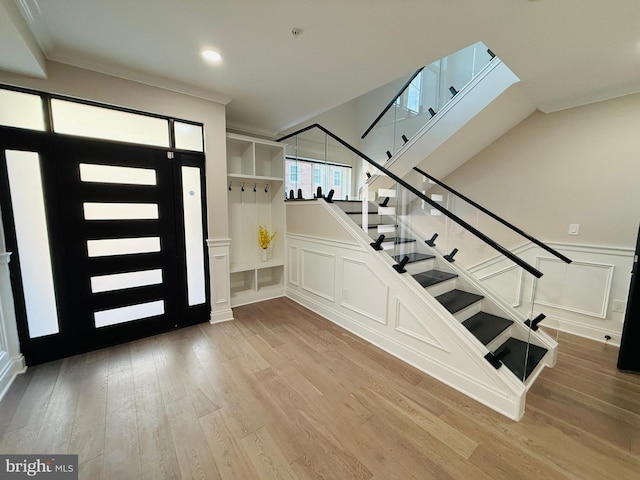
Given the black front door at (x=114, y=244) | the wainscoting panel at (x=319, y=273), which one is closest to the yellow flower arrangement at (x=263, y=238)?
the wainscoting panel at (x=319, y=273)

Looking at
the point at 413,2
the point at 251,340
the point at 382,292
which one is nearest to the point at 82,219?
the point at 251,340

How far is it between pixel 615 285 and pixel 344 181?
403 cm

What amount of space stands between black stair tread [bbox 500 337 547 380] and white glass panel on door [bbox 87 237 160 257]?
11.7 ft

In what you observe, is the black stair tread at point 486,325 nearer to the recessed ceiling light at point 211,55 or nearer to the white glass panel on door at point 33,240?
the recessed ceiling light at point 211,55

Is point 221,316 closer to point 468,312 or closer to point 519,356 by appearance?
point 468,312

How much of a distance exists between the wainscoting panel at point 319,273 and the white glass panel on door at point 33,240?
2.67m

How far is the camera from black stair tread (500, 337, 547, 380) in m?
2.03

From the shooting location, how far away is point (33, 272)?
2.25 m

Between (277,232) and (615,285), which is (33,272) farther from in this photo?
(615,285)

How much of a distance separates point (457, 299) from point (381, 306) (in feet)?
2.44

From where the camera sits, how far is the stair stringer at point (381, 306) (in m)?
1.96

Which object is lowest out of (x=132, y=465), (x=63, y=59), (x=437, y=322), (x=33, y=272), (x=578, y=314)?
(x=132, y=465)

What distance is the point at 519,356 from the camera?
216 cm

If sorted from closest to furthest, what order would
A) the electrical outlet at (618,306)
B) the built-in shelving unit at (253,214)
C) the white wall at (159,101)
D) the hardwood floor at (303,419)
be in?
the hardwood floor at (303,419), the white wall at (159,101), the electrical outlet at (618,306), the built-in shelving unit at (253,214)
